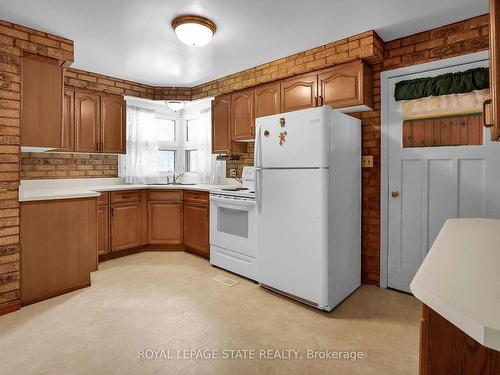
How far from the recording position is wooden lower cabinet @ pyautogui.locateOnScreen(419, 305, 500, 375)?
77cm

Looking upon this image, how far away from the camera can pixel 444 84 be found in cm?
246

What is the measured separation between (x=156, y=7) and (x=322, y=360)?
2.81m

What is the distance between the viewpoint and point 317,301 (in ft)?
7.68

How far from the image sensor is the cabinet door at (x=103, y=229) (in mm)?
3518

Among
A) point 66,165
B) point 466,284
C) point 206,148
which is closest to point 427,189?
point 466,284

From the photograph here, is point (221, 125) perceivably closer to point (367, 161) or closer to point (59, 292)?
point (367, 161)

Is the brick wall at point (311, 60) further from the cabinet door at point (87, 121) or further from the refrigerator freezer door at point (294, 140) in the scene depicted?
the cabinet door at point (87, 121)

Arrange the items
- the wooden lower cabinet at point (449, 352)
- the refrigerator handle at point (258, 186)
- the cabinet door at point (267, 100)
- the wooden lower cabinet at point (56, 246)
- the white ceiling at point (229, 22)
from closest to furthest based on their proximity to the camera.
Result: the wooden lower cabinet at point (449, 352), the white ceiling at point (229, 22), the wooden lower cabinet at point (56, 246), the refrigerator handle at point (258, 186), the cabinet door at point (267, 100)

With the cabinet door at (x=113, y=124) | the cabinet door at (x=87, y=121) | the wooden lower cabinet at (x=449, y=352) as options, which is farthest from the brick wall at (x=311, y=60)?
the wooden lower cabinet at (x=449, y=352)

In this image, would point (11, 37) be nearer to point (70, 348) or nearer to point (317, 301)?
point (70, 348)

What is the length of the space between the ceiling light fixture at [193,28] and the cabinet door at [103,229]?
2.25m

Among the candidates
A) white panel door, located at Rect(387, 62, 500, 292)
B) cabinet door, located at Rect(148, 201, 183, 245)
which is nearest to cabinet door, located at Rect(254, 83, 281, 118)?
white panel door, located at Rect(387, 62, 500, 292)

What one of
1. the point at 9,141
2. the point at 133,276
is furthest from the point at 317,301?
the point at 9,141

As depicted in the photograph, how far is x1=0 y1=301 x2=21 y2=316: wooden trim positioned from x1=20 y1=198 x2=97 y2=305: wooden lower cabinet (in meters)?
0.06
